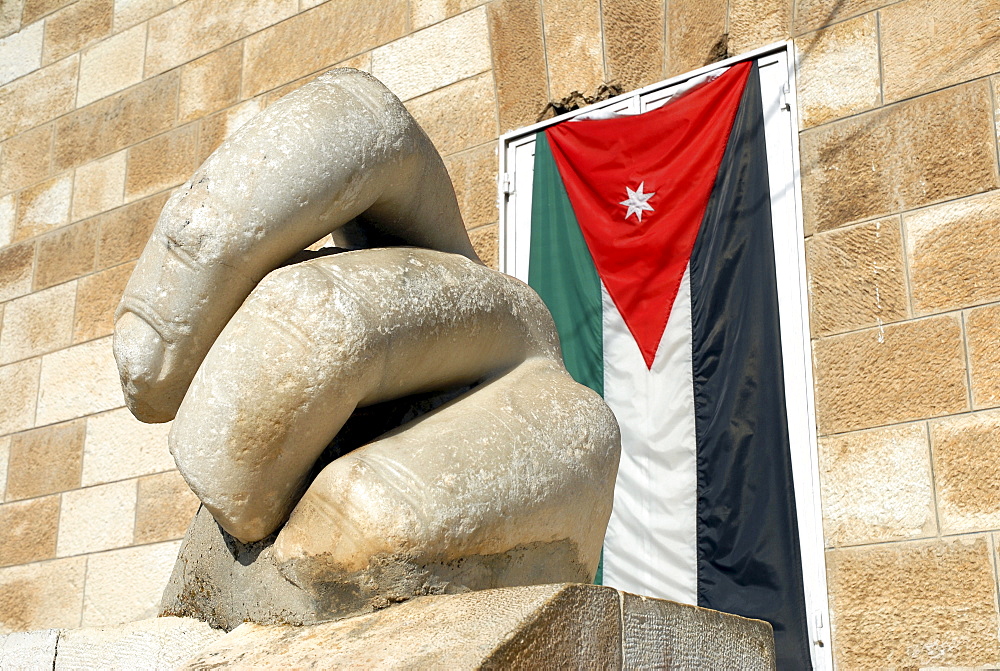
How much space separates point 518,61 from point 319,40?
3.18 ft

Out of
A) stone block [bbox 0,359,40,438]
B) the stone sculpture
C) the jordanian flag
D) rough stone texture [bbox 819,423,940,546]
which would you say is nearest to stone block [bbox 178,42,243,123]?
stone block [bbox 0,359,40,438]

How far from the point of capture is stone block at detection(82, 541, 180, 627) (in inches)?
162

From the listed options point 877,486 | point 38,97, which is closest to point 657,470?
point 877,486

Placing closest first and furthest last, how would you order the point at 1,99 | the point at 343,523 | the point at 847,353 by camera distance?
the point at 343,523 < the point at 847,353 < the point at 1,99

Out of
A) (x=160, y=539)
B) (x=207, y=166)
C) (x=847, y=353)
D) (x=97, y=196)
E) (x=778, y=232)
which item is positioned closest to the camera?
(x=207, y=166)

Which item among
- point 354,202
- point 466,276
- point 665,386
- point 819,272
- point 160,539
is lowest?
point 160,539

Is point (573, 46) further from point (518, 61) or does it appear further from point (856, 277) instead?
point (856, 277)

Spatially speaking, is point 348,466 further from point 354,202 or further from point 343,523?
point 354,202

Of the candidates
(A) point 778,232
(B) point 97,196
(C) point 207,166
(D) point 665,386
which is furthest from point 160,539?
(C) point 207,166

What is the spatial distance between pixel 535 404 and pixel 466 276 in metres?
0.21

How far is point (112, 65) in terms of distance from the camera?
16.7ft

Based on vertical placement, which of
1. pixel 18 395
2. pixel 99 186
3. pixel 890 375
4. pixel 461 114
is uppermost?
pixel 461 114

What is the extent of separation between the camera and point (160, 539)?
418 cm

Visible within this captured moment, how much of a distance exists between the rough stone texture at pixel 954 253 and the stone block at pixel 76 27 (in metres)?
3.82
